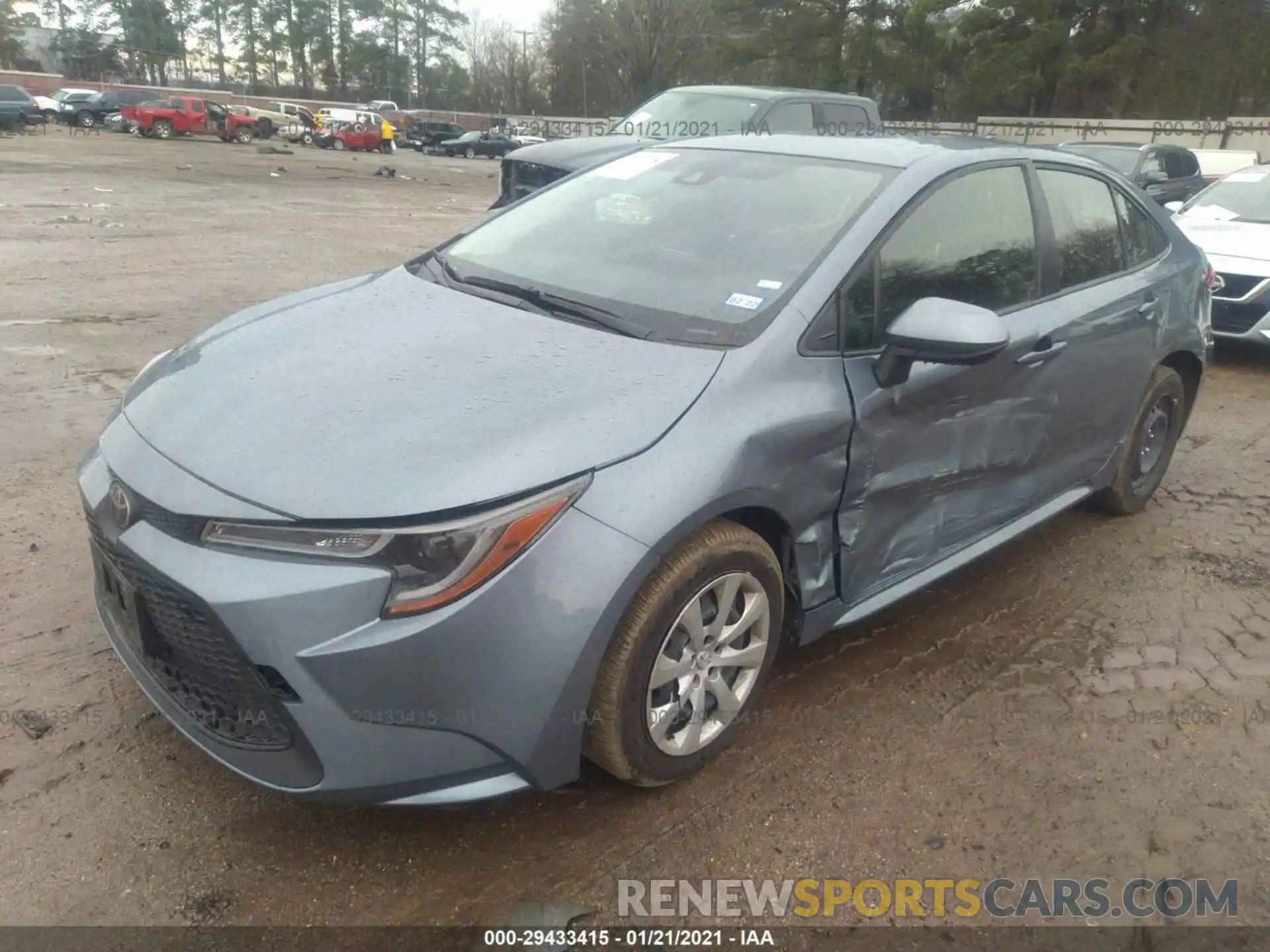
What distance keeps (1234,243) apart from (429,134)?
1785 inches

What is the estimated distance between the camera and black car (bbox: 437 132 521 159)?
44844 millimetres

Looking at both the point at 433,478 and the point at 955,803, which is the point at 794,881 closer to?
A: the point at 955,803

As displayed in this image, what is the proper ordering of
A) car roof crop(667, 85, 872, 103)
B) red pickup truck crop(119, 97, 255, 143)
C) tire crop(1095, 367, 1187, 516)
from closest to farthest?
tire crop(1095, 367, 1187, 516) < car roof crop(667, 85, 872, 103) < red pickup truck crop(119, 97, 255, 143)

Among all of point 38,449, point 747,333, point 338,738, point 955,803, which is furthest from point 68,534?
point 955,803

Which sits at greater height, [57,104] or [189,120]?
[57,104]

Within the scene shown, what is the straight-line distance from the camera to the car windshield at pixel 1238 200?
333 inches

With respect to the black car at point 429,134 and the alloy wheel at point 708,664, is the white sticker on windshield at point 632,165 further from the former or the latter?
the black car at point 429,134

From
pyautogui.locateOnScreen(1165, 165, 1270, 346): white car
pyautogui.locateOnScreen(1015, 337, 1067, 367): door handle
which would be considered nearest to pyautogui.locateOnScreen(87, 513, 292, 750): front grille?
pyautogui.locateOnScreen(1015, 337, 1067, 367): door handle

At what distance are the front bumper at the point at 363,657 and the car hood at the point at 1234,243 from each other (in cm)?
674

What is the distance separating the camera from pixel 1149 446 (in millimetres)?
4684

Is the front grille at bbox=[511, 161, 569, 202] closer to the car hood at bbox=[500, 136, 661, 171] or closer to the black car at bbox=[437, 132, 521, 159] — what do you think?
the car hood at bbox=[500, 136, 661, 171]

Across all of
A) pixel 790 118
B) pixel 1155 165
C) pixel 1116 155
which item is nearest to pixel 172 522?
pixel 790 118

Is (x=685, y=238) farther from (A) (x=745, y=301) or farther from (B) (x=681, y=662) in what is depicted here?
(B) (x=681, y=662)

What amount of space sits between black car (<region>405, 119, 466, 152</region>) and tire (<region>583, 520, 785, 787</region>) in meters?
47.6
